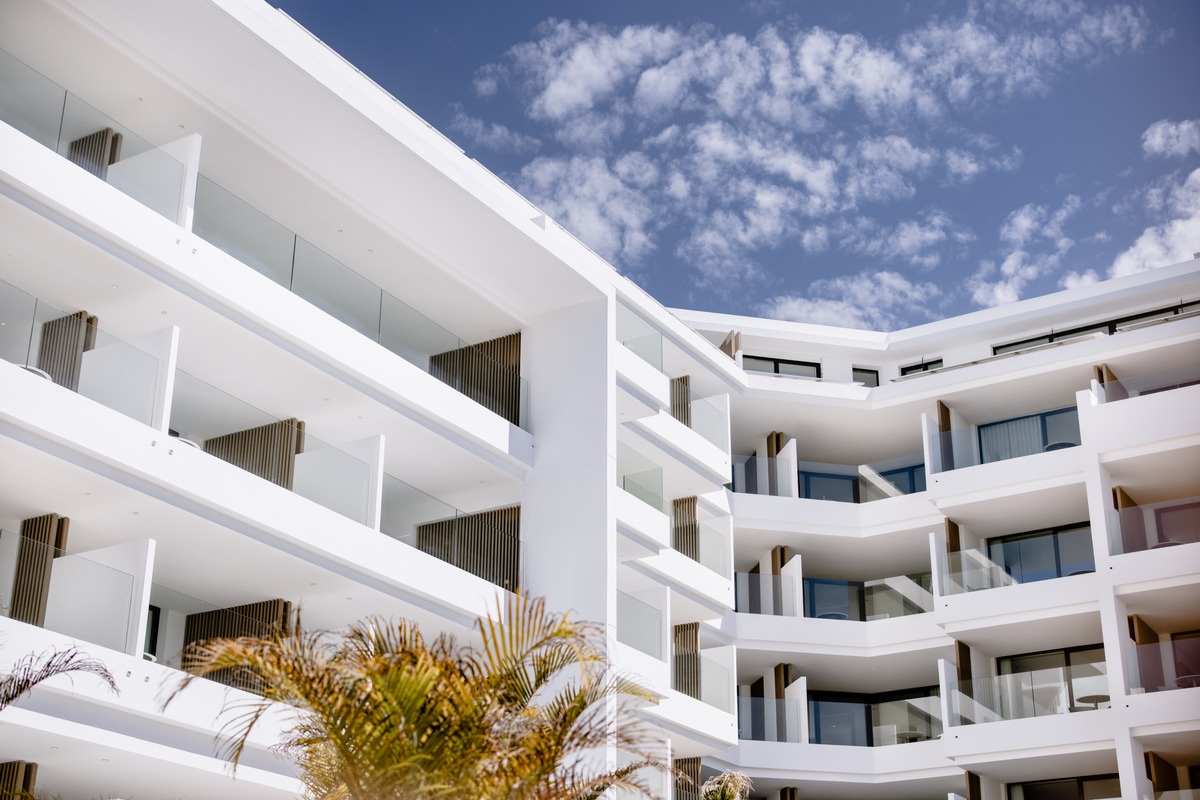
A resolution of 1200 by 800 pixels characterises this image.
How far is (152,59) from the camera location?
19.9m

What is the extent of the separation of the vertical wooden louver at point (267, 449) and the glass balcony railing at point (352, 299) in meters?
1.96

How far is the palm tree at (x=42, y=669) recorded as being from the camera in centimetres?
1345

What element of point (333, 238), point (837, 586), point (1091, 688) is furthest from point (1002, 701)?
point (333, 238)

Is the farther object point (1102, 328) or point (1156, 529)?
point (1102, 328)

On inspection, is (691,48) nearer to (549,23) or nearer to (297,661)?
(549,23)

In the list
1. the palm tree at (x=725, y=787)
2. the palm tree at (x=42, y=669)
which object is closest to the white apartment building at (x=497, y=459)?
the palm tree at (x=42, y=669)

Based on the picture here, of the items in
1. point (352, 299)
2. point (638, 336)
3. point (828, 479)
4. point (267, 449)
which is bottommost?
point (267, 449)

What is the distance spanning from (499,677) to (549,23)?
47704 millimetres

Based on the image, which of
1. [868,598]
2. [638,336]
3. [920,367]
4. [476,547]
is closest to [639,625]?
[476,547]

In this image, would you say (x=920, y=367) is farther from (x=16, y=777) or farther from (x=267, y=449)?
(x=16, y=777)

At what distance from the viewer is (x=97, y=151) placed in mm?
19484

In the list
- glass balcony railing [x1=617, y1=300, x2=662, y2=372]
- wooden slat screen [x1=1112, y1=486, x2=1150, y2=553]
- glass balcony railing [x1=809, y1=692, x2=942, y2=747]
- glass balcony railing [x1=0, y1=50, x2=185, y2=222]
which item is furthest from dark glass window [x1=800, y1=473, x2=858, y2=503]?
glass balcony railing [x1=0, y1=50, x2=185, y2=222]

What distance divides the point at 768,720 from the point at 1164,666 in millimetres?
8452

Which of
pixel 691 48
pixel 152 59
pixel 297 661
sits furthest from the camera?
pixel 691 48
